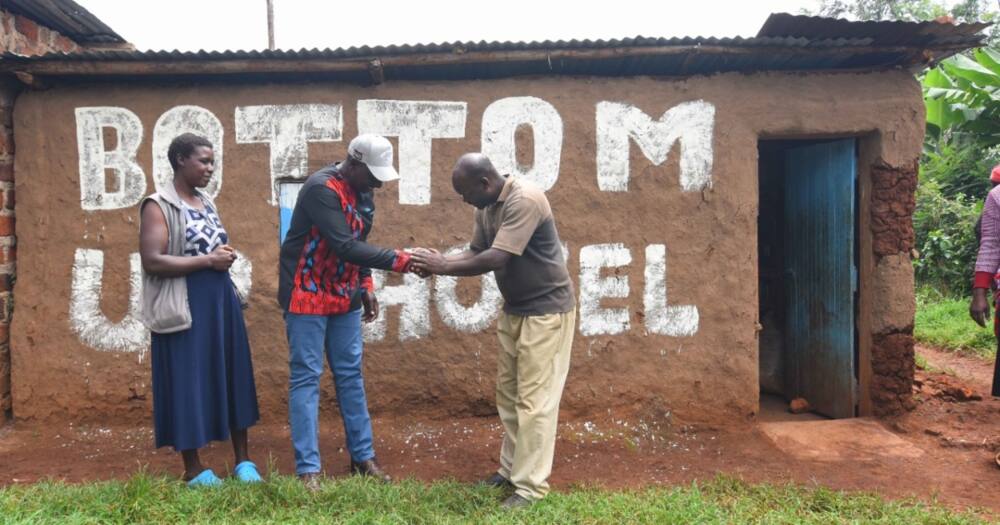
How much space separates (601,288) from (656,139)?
1089 mm

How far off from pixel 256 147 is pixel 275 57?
2.10 feet

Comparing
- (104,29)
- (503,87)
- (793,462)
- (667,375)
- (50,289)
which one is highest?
(104,29)

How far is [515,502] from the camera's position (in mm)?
3342

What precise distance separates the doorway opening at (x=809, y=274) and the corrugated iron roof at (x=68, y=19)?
594 cm

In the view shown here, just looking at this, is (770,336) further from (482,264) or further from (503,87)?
(482,264)

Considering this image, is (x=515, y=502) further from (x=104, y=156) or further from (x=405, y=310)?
(x=104, y=156)

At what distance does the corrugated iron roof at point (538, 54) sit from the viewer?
4371 millimetres

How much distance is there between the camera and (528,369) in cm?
338

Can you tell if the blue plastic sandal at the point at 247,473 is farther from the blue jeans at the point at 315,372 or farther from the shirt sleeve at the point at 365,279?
the shirt sleeve at the point at 365,279

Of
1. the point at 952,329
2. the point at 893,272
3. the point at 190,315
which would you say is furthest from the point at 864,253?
the point at 190,315

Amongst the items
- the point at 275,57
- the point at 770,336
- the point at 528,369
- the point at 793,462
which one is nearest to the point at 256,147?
the point at 275,57

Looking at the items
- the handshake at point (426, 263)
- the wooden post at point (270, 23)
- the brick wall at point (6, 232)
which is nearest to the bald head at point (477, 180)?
the handshake at point (426, 263)

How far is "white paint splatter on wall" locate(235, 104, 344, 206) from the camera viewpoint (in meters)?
4.73

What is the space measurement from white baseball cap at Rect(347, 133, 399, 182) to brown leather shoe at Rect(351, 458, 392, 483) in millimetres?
1547
